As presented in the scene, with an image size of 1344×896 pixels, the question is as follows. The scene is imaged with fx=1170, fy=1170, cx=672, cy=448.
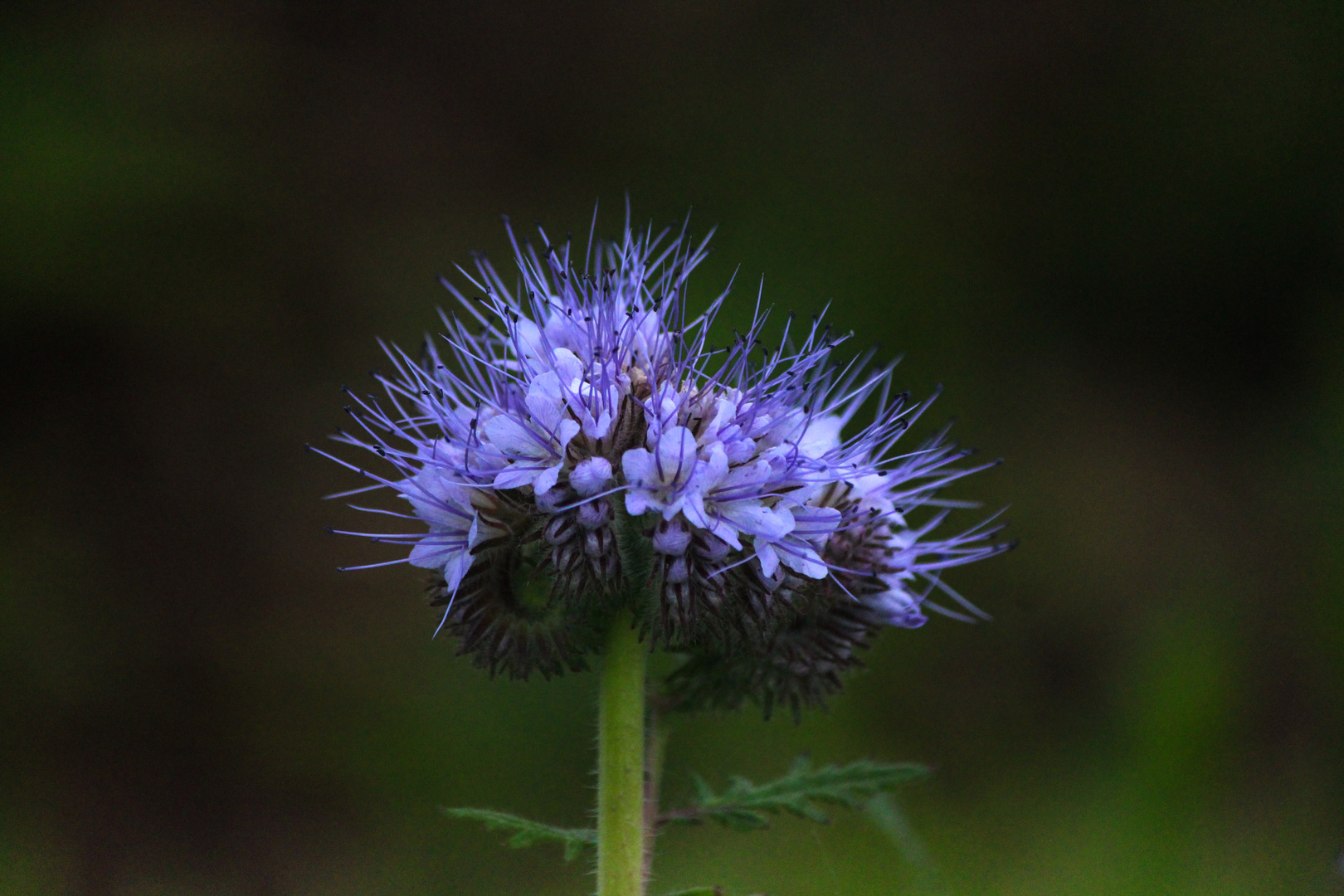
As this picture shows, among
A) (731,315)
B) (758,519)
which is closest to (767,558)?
(758,519)

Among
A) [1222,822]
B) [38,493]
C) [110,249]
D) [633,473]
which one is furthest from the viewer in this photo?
[110,249]

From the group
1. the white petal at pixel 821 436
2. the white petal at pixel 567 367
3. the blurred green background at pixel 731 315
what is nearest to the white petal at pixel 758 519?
the white petal at pixel 821 436

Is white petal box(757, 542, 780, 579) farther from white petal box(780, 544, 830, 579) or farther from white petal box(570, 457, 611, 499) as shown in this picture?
white petal box(570, 457, 611, 499)

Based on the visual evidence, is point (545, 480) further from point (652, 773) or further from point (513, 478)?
point (652, 773)

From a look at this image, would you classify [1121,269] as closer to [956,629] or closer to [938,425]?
[938,425]

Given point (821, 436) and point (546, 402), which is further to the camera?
point (821, 436)

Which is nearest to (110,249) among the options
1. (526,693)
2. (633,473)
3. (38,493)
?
(38,493)

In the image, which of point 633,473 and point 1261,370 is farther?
point 1261,370

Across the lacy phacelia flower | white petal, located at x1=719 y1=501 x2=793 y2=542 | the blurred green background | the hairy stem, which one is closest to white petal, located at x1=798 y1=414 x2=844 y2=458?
the lacy phacelia flower
